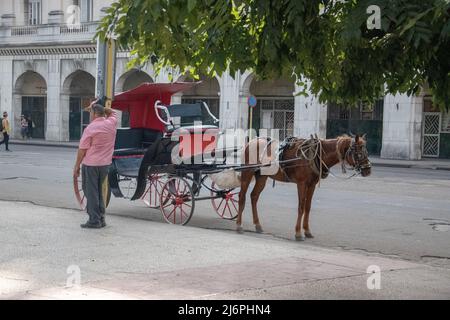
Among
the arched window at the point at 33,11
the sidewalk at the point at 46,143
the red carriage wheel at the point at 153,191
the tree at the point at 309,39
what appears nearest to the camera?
the tree at the point at 309,39

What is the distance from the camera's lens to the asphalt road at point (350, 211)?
10844 millimetres

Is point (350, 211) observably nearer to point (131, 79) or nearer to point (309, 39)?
point (309, 39)

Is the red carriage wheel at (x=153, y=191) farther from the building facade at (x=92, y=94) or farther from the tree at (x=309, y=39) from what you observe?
the building facade at (x=92, y=94)

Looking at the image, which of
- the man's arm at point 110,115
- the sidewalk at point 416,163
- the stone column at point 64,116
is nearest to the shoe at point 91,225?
the man's arm at point 110,115

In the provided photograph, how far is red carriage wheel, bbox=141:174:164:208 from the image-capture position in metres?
12.8

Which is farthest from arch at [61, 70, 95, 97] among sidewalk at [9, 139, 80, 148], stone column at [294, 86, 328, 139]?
stone column at [294, 86, 328, 139]

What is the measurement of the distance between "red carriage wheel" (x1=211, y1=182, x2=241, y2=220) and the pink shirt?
2.44m

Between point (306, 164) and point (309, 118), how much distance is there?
79.5 ft

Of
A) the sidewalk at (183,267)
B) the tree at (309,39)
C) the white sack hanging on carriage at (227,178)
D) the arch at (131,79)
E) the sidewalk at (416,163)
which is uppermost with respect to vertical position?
the arch at (131,79)

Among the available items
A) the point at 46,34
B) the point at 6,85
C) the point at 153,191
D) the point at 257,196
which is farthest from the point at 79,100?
the point at 257,196

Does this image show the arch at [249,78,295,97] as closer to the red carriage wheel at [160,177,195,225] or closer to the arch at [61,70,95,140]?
the arch at [61,70,95,140]

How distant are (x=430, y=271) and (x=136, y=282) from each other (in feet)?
12.2

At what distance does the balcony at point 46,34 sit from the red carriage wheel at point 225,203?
29.6 metres

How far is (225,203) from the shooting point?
523 inches
